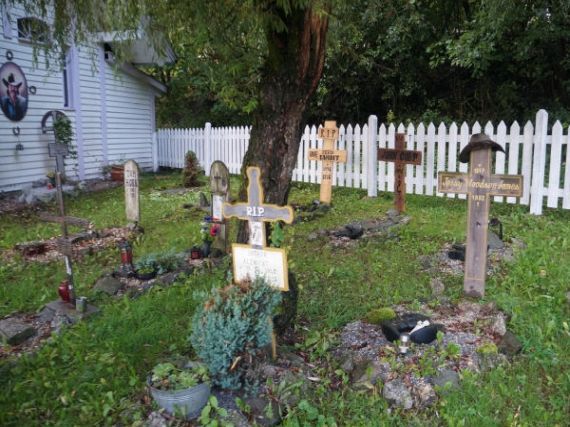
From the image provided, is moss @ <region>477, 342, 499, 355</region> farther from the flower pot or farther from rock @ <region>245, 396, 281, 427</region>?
the flower pot

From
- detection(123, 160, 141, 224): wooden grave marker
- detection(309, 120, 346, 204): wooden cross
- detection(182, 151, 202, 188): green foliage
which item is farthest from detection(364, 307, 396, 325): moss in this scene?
detection(182, 151, 202, 188): green foliage

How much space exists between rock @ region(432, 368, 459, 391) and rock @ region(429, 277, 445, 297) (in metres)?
1.27

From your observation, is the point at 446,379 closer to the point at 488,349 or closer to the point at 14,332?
the point at 488,349

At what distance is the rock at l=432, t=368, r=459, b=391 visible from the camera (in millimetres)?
3016

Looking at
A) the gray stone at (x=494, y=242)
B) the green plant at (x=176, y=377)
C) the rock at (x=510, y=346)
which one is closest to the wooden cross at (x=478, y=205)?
the rock at (x=510, y=346)

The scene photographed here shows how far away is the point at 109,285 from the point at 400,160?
4.92 metres

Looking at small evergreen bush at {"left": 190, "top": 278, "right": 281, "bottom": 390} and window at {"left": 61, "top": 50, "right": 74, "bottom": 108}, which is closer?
small evergreen bush at {"left": 190, "top": 278, "right": 281, "bottom": 390}

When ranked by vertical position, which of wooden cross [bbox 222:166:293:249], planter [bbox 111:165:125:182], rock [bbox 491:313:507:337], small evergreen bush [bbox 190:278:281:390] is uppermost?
wooden cross [bbox 222:166:293:249]

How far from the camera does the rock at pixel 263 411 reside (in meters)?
2.74

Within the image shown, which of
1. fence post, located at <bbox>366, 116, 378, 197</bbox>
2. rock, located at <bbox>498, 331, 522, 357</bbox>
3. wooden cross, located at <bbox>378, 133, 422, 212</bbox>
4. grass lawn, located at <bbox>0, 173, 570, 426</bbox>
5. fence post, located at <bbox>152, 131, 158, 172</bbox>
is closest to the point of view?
grass lawn, located at <bbox>0, 173, 570, 426</bbox>

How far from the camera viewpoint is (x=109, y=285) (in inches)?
190

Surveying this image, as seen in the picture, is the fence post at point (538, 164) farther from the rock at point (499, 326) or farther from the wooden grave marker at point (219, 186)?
the wooden grave marker at point (219, 186)

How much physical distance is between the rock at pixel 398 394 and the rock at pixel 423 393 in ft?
0.13

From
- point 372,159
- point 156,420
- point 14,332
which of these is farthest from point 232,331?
point 372,159
